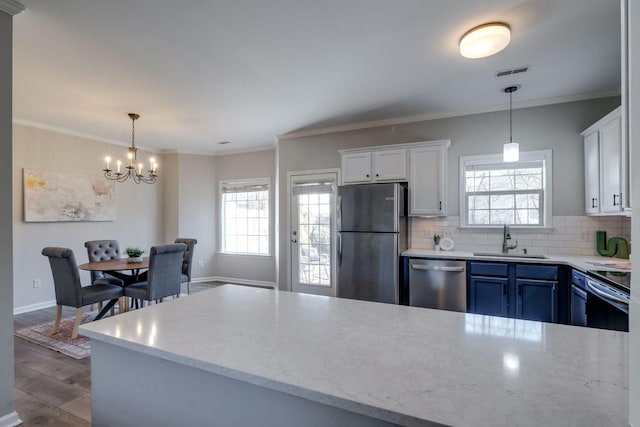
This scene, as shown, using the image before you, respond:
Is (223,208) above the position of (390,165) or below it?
below

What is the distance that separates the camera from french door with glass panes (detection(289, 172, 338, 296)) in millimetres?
4523

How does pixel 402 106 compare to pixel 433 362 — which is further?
pixel 402 106

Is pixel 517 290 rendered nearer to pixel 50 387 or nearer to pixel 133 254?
pixel 50 387

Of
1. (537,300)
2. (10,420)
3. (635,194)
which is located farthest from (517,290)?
(10,420)

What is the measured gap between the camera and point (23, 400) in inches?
87.0

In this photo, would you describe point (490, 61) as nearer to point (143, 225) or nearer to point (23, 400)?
point (23, 400)

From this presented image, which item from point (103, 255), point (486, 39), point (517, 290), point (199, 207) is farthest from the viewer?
point (199, 207)

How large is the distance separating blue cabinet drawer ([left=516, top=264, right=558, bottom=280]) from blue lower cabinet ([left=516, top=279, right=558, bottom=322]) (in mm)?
39

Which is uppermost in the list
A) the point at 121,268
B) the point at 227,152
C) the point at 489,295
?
the point at 227,152

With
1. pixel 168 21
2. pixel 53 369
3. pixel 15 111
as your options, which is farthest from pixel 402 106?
pixel 15 111

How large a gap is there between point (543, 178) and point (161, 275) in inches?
181

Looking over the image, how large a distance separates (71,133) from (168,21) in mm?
3737

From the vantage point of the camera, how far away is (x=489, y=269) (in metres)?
3.16

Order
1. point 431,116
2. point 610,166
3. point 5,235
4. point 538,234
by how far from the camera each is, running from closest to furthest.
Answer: point 5,235, point 610,166, point 538,234, point 431,116
